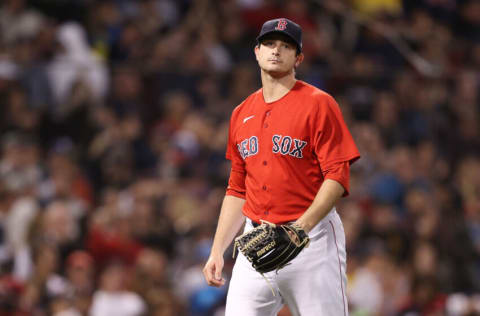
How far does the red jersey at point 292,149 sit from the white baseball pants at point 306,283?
18 centimetres

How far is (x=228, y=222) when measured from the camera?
3.95 metres

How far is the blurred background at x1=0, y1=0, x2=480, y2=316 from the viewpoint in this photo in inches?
302

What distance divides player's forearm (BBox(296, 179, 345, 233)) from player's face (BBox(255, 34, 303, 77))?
58 cm

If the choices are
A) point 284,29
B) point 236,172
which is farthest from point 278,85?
point 236,172

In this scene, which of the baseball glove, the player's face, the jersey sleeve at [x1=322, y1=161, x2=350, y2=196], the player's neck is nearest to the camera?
the baseball glove

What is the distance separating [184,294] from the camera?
7.82 metres

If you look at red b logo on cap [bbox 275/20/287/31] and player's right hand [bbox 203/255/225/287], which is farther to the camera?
player's right hand [bbox 203/255/225/287]

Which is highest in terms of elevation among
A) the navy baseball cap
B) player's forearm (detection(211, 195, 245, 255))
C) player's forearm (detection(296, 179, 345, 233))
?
the navy baseball cap

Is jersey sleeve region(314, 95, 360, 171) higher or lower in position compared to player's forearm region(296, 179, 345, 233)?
higher

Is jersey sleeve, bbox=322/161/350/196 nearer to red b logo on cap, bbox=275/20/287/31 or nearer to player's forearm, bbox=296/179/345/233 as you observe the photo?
player's forearm, bbox=296/179/345/233

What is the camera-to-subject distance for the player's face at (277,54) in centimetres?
371

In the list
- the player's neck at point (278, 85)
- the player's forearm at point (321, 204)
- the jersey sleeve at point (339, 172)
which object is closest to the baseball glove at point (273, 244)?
the player's forearm at point (321, 204)

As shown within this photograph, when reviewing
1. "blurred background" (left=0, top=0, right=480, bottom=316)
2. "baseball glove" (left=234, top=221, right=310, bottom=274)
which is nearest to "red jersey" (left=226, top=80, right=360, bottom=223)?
"baseball glove" (left=234, top=221, right=310, bottom=274)

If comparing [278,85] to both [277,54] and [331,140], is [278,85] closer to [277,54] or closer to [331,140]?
[277,54]
